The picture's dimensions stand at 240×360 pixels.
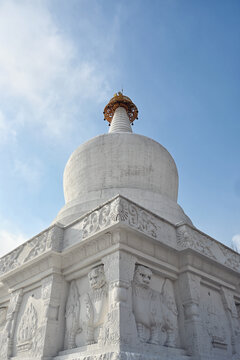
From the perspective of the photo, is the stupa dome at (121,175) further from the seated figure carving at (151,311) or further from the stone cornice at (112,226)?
the seated figure carving at (151,311)

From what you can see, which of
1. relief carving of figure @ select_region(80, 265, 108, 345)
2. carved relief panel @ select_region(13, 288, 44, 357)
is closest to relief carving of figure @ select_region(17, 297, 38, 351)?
carved relief panel @ select_region(13, 288, 44, 357)

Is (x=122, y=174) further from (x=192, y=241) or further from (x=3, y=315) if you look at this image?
(x=3, y=315)

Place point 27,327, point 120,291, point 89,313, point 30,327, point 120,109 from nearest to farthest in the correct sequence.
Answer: point 120,291 < point 89,313 < point 30,327 < point 27,327 < point 120,109

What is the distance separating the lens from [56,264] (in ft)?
33.6

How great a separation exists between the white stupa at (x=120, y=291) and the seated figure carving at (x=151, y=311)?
0.03m

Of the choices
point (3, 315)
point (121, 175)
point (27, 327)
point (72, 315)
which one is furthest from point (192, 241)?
point (3, 315)

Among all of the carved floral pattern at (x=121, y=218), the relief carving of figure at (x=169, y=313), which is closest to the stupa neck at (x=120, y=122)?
the carved floral pattern at (x=121, y=218)

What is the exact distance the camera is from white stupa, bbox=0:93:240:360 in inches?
331

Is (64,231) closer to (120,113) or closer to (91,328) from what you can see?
(91,328)

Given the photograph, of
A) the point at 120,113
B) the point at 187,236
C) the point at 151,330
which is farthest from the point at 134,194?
the point at 120,113

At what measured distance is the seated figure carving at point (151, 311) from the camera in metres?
8.53

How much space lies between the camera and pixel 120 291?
8234mm

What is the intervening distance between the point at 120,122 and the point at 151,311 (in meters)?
13.5

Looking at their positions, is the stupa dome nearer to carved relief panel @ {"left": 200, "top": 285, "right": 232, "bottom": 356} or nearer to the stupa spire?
carved relief panel @ {"left": 200, "top": 285, "right": 232, "bottom": 356}
